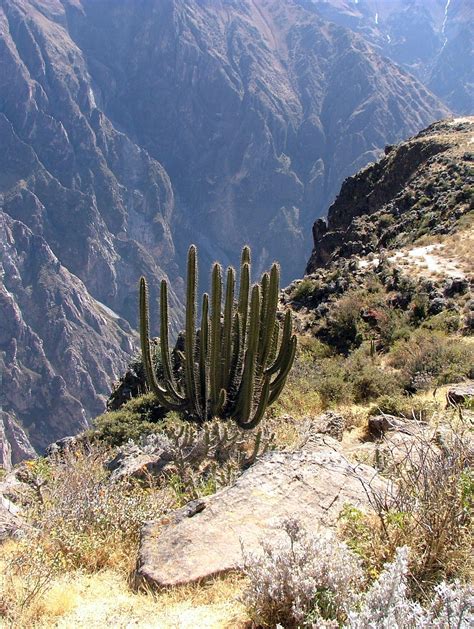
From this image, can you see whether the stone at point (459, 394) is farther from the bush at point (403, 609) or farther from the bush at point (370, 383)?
the bush at point (403, 609)

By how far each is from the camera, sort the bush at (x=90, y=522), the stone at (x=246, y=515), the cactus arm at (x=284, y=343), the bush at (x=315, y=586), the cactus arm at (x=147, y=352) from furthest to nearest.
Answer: the cactus arm at (x=284, y=343) → the cactus arm at (x=147, y=352) → the bush at (x=90, y=522) → the stone at (x=246, y=515) → the bush at (x=315, y=586)

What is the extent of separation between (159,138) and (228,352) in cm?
17009

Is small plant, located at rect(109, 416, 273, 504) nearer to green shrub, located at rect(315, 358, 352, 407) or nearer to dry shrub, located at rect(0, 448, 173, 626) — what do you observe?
dry shrub, located at rect(0, 448, 173, 626)

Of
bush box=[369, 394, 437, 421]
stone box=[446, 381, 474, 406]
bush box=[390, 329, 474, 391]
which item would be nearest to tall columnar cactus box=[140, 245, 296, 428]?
bush box=[369, 394, 437, 421]

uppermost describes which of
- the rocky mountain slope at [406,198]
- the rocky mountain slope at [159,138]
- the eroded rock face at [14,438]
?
the rocky mountain slope at [159,138]

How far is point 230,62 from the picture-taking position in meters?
174

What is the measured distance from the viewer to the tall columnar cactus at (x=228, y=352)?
24.4 feet

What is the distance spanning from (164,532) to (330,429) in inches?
132

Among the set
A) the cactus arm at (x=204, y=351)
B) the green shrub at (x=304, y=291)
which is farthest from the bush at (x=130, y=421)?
the green shrub at (x=304, y=291)

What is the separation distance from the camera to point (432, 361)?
9.76 m

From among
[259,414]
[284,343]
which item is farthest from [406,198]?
[259,414]

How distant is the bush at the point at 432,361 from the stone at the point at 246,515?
5.27m

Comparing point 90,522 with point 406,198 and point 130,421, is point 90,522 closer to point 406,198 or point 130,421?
point 130,421

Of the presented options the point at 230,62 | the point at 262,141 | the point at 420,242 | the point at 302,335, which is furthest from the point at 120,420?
the point at 230,62
